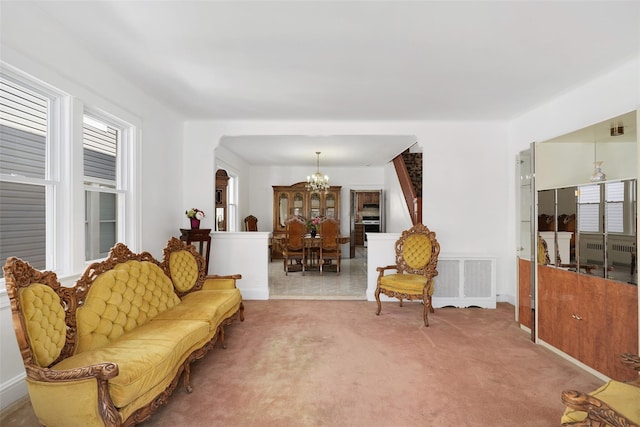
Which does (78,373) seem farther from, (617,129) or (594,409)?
(617,129)

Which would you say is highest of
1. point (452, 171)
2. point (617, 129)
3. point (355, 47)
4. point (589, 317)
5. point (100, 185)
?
point (355, 47)

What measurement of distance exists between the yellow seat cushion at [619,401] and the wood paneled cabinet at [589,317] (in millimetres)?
969

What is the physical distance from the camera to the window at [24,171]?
222cm

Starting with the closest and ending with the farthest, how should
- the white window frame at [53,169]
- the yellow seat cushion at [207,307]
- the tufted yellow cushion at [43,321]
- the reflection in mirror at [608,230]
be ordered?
the tufted yellow cushion at [43,321], the reflection in mirror at [608,230], the white window frame at [53,169], the yellow seat cushion at [207,307]

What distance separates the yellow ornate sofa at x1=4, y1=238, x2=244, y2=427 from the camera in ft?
5.24

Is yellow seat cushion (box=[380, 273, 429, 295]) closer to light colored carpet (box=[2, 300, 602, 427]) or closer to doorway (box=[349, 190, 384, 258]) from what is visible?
light colored carpet (box=[2, 300, 602, 427])

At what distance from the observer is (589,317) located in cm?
265

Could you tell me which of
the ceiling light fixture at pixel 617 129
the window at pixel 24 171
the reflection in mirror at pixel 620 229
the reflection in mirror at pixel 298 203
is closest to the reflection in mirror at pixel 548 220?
the reflection in mirror at pixel 620 229

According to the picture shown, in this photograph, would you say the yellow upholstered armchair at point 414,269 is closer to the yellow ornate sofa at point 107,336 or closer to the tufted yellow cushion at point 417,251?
the tufted yellow cushion at point 417,251

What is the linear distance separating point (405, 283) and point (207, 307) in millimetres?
2275

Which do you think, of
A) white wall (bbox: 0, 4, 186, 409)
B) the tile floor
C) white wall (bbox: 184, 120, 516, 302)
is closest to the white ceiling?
white wall (bbox: 0, 4, 186, 409)

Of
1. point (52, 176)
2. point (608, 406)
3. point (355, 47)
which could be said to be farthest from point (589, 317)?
point (52, 176)

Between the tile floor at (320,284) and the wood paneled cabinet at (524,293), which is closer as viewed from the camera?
the wood paneled cabinet at (524,293)

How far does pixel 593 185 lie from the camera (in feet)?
8.57
